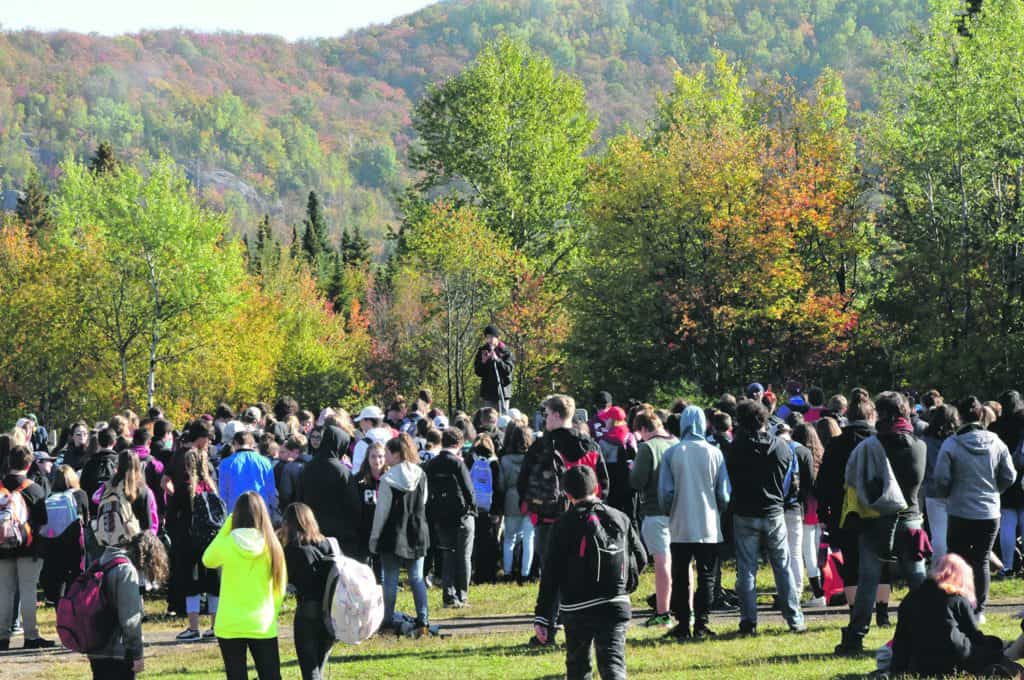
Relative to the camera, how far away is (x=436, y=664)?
33.2 ft

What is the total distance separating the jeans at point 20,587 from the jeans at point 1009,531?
1002 cm

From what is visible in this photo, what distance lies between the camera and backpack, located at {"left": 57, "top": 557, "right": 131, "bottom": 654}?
748 cm

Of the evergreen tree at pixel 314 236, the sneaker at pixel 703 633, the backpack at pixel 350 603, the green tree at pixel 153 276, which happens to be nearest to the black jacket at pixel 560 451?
the sneaker at pixel 703 633

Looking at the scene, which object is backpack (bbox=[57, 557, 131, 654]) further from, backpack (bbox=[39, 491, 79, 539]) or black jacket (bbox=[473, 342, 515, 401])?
black jacket (bbox=[473, 342, 515, 401])

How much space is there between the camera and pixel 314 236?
96.4m

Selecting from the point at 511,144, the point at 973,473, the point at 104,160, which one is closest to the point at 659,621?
the point at 973,473

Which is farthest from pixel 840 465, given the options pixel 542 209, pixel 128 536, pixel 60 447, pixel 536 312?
pixel 542 209

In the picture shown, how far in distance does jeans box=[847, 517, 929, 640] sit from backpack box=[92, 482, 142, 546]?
549 cm

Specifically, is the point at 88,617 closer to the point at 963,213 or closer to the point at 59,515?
the point at 59,515

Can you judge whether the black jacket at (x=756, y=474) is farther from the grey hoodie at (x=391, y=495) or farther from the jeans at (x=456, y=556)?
the jeans at (x=456, y=556)

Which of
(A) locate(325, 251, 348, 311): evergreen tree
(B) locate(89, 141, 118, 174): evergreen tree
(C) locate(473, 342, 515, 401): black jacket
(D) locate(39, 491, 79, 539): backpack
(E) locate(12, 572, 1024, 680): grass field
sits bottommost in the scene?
(E) locate(12, 572, 1024, 680): grass field

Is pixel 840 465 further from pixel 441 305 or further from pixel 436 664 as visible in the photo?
pixel 441 305

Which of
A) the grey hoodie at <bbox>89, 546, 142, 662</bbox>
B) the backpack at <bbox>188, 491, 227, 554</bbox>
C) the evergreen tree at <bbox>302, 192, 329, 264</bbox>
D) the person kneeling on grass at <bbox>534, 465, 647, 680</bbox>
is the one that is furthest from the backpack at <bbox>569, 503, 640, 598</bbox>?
the evergreen tree at <bbox>302, 192, 329, 264</bbox>

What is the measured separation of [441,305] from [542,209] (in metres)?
5.88
